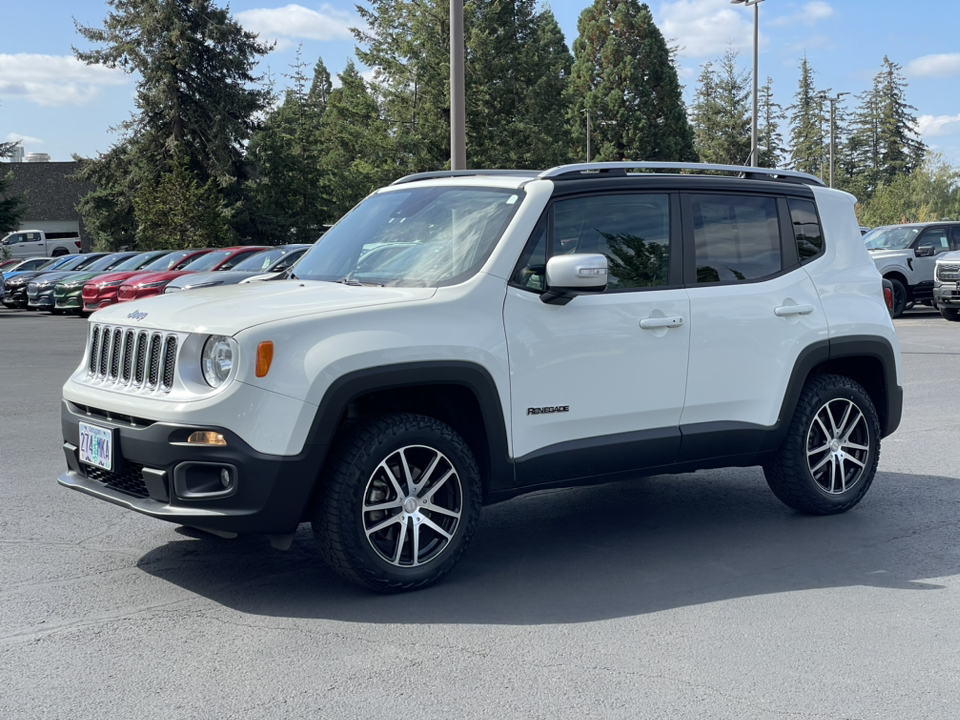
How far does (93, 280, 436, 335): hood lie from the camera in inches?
188

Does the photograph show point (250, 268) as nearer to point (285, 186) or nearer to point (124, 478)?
point (124, 478)

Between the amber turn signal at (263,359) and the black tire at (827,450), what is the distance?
10.1 feet

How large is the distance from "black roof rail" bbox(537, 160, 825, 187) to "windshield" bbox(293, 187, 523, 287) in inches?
9.9

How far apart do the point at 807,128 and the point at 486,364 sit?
115 m

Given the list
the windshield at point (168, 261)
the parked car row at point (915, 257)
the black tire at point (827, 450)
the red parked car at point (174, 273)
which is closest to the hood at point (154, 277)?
the red parked car at point (174, 273)

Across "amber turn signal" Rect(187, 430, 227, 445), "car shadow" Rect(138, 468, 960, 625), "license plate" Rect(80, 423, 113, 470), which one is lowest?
"car shadow" Rect(138, 468, 960, 625)

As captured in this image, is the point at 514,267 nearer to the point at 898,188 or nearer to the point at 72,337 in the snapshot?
the point at 72,337

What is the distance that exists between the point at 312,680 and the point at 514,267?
2.17 meters

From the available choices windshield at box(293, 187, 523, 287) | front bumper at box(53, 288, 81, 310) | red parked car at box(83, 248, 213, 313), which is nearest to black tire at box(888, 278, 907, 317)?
red parked car at box(83, 248, 213, 313)

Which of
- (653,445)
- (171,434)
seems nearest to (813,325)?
(653,445)

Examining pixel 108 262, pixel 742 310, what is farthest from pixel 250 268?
pixel 742 310

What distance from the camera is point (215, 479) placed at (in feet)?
15.3

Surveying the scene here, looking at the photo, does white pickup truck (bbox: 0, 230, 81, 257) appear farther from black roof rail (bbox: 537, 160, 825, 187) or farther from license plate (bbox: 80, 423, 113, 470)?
black roof rail (bbox: 537, 160, 825, 187)

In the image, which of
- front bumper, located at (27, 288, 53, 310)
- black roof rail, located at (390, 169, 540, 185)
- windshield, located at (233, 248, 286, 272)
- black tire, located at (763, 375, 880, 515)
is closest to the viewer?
black roof rail, located at (390, 169, 540, 185)
